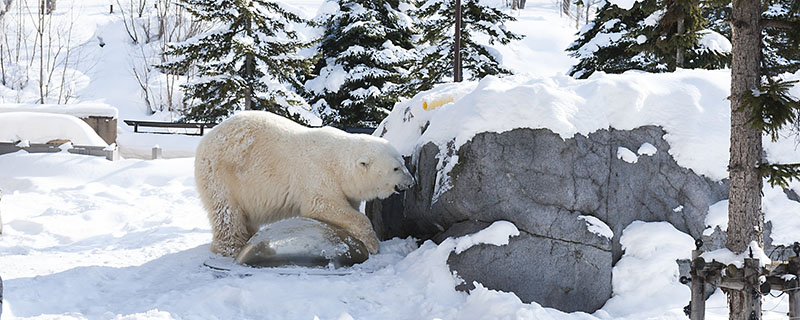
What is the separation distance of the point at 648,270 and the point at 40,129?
44.7ft

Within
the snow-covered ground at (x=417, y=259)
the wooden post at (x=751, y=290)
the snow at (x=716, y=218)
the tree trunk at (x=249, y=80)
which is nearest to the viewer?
the wooden post at (x=751, y=290)

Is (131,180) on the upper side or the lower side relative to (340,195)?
lower

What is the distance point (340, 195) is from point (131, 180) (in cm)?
680

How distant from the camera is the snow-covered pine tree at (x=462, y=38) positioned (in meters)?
15.8

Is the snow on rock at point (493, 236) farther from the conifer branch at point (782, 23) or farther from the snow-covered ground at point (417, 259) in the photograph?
the conifer branch at point (782, 23)

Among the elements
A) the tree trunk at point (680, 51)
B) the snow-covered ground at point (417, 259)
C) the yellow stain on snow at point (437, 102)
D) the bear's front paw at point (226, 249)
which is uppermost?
the tree trunk at point (680, 51)

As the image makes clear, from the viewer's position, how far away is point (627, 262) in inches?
225

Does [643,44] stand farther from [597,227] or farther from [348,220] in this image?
[348,220]

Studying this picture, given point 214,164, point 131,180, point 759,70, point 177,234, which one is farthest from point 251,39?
point 759,70

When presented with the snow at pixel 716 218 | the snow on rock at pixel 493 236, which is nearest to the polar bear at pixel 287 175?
the snow on rock at pixel 493 236

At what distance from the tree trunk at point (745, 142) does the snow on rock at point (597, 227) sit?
67.6 inches

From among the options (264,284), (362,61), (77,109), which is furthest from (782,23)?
(77,109)

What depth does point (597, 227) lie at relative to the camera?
5.66m

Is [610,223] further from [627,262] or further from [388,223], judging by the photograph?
[388,223]
